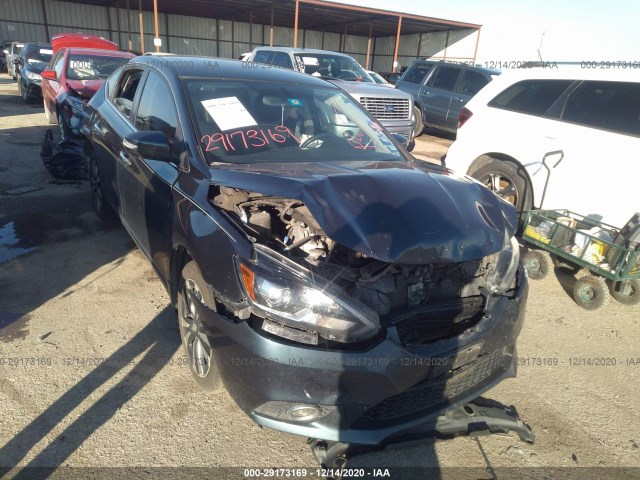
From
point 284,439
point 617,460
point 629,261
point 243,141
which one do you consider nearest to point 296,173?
point 243,141

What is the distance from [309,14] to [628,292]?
25.9 metres

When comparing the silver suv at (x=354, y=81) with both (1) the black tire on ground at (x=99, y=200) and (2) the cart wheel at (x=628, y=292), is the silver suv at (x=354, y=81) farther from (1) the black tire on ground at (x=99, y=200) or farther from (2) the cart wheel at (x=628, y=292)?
(2) the cart wheel at (x=628, y=292)

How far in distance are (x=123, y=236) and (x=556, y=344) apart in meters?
4.16

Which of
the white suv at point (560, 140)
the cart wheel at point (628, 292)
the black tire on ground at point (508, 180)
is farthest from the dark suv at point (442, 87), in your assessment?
the cart wheel at point (628, 292)

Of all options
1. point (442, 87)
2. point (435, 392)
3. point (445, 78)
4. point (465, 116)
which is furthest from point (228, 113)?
point (445, 78)

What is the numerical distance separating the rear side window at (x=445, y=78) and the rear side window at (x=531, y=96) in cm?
627

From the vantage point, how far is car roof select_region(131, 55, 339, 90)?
3293mm

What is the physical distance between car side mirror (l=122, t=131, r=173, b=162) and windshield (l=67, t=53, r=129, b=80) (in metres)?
6.72

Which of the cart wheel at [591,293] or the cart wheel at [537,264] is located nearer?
the cart wheel at [591,293]

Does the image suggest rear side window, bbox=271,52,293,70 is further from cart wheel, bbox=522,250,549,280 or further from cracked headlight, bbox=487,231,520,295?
cracked headlight, bbox=487,231,520,295

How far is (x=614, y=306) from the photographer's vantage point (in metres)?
4.03

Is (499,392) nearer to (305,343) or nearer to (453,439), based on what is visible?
(453,439)

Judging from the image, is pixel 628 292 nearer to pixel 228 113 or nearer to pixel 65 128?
pixel 228 113

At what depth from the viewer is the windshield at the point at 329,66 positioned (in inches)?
374
